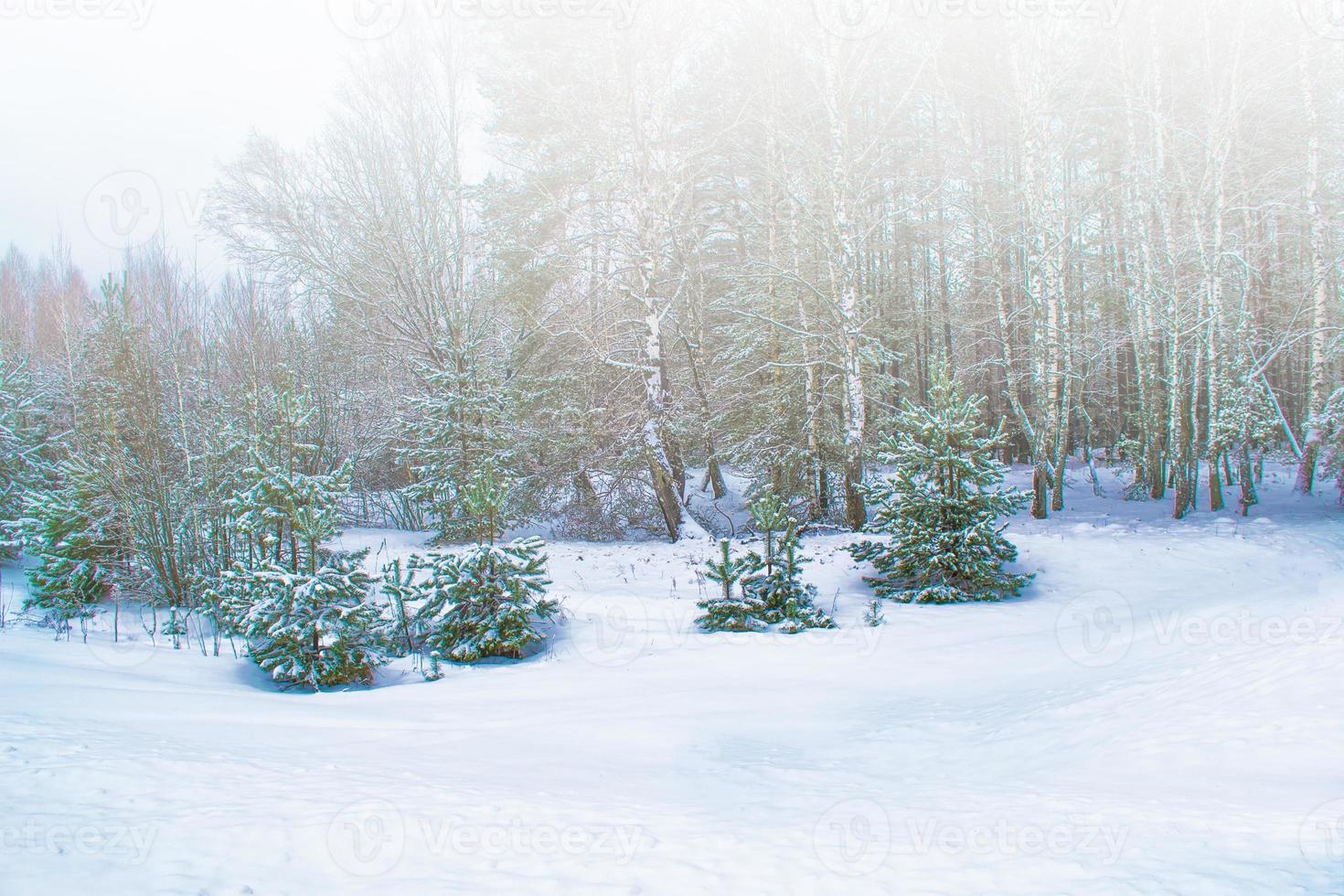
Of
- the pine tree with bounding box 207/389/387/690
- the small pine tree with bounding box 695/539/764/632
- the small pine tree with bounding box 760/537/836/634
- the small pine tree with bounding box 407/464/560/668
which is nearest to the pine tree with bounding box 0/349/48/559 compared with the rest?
the pine tree with bounding box 207/389/387/690

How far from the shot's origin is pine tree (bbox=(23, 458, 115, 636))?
1020cm

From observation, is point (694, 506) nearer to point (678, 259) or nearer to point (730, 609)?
point (678, 259)

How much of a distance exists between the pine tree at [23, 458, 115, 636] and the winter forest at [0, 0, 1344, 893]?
0.08 meters

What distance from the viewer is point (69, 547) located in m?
10.3

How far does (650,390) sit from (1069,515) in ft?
31.3

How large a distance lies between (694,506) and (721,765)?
43.1ft

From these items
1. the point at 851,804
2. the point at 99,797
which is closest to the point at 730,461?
the point at 851,804

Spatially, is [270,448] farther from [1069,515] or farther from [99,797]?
[1069,515]

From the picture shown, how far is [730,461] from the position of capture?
598 inches

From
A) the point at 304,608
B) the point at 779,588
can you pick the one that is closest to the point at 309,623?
the point at 304,608

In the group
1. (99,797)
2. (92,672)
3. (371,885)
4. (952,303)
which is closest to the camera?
(371,885)

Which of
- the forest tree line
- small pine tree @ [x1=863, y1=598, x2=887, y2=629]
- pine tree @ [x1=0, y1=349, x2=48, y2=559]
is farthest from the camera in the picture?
pine tree @ [x1=0, y1=349, x2=48, y2=559]

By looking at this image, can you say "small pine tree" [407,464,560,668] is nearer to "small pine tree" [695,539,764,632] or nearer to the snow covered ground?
the snow covered ground

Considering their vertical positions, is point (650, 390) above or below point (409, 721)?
above
